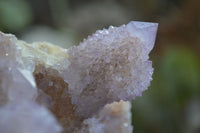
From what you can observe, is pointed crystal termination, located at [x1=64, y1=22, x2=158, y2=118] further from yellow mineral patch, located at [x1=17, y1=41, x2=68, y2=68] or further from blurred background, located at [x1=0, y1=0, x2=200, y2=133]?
blurred background, located at [x1=0, y1=0, x2=200, y2=133]

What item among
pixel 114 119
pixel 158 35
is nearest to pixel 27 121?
pixel 114 119

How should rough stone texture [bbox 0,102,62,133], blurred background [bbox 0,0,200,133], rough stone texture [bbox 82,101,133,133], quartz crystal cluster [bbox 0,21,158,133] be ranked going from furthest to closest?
blurred background [bbox 0,0,200,133] → rough stone texture [bbox 82,101,133,133] → quartz crystal cluster [bbox 0,21,158,133] → rough stone texture [bbox 0,102,62,133]

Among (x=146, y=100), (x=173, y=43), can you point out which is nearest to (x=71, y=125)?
(x=146, y=100)

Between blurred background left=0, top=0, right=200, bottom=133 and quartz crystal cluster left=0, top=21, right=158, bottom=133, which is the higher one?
blurred background left=0, top=0, right=200, bottom=133

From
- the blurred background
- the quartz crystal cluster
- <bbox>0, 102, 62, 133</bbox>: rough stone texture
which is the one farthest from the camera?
the blurred background

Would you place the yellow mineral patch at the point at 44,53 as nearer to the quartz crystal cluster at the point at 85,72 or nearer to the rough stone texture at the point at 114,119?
the quartz crystal cluster at the point at 85,72

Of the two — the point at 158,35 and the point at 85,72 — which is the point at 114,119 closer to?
the point at 85,72

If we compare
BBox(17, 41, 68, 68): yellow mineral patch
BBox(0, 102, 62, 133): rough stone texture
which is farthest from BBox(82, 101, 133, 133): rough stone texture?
BBox(0, 102, 62, 133): rough stone texture

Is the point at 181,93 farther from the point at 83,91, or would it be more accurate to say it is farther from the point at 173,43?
the point at 83,91
